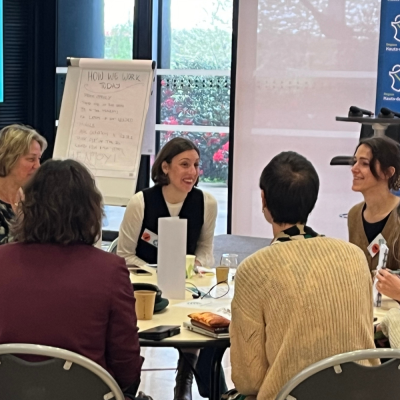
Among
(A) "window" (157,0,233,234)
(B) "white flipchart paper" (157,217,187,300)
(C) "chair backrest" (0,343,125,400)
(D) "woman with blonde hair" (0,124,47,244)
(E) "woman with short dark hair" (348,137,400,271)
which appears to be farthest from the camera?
(A) "window" (157,0,233,234)

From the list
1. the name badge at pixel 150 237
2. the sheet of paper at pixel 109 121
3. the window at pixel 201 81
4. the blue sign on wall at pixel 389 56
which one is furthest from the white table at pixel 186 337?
the window at pixel 201 81

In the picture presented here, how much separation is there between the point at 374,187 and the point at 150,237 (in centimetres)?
108

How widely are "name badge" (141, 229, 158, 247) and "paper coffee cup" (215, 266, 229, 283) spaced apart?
0.63 metres

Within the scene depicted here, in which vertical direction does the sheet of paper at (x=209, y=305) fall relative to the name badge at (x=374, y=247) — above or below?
below

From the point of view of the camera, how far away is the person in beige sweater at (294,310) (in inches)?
76.7

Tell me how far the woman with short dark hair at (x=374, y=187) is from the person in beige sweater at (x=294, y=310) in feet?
4.32

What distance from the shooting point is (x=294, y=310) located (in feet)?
6.38

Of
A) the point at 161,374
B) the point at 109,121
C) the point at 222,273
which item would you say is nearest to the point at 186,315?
the point at 222,273

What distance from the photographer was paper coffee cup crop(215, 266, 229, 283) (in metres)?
2.96

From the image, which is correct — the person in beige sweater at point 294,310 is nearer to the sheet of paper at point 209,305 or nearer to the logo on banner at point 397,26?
the sheet of paper at point 209,305

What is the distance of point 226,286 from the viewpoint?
2914 mm

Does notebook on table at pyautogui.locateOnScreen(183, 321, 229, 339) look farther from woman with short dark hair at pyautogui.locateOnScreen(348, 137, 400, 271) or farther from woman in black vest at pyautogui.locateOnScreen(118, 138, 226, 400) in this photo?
woman with short dark hair at pyautogui.locateOnScreen(348, 137, 400, 271)

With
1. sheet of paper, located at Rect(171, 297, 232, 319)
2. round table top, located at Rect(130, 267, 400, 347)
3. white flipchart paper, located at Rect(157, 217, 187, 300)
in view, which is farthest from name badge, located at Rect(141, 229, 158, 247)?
sheet of paper, located at Rect(171, 297, 232, 319)

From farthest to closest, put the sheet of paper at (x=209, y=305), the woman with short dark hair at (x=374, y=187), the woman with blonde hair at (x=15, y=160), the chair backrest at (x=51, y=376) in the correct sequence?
the woman with blonde hair at (x=15, y=160)
the woman with short dark hair at (x=374, y=187)
the sheet of paper at (x=209, y=305)
the chair backrest at (x=51, y=376)
